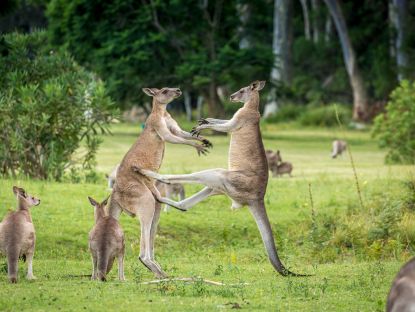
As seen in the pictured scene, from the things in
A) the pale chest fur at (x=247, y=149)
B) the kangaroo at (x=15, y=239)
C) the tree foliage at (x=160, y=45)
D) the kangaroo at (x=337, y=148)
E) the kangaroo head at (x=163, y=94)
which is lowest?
the kangaroo at (x=337, y=148)

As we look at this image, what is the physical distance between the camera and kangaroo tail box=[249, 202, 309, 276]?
12.5 meters

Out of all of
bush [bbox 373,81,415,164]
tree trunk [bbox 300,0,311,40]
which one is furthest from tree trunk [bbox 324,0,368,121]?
bush [bbox 373,81,415,164]

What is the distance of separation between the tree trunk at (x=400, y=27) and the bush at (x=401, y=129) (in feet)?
56.2

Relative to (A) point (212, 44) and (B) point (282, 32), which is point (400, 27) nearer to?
(B) point (282, 32)

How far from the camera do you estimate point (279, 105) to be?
5384cm

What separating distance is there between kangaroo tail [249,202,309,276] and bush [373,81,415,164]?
51.5 feet

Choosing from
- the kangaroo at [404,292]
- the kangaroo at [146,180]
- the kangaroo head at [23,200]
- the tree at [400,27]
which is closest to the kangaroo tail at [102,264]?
the kangaroo at [146,180]

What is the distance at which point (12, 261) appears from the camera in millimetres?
11391

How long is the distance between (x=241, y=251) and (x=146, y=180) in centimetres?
393

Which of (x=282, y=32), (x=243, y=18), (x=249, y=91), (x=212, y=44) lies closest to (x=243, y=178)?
(x=249, y=91)

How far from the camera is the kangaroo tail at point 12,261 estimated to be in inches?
448

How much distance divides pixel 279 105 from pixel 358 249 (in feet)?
125

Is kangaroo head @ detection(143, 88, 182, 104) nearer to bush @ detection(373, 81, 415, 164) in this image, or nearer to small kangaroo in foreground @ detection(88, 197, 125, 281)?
small kangaroo in foreground @ detection(88, 197, 125, 281)

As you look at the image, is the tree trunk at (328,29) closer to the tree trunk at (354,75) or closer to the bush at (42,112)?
the tree trunk at (354,75)
